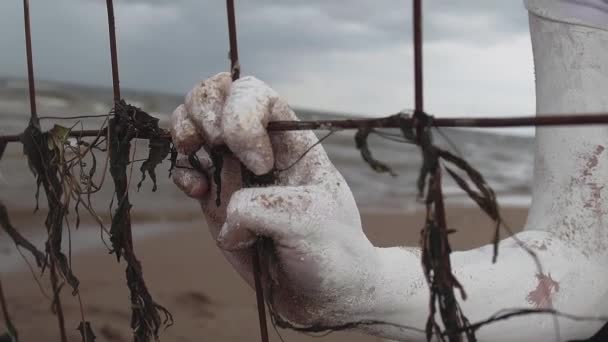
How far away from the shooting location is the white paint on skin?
30.0 inches

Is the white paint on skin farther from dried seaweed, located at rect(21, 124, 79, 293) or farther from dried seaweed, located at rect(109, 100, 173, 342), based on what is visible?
dried seaweed, located at rect(21, 124, 79, 293)

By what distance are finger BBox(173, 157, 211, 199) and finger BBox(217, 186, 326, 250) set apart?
111 millimetres

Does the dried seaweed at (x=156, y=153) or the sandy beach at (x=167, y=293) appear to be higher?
the dried seaweed at (x=156, y=153)

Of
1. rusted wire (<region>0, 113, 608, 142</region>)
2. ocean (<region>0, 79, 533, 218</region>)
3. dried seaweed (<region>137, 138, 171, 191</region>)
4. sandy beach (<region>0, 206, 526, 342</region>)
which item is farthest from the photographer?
ocean (<region>0, 79, 533, 218</region>)

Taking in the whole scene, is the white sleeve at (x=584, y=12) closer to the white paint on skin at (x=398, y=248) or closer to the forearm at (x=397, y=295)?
the white paint on skin at (x=398, y=248)

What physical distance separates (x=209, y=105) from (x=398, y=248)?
0.33m

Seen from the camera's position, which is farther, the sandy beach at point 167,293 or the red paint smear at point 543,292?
the sandy beach at point 167,293

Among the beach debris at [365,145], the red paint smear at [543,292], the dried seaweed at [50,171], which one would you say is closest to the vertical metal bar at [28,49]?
the dried seaweed at [50,171]

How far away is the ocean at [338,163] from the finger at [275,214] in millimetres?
436

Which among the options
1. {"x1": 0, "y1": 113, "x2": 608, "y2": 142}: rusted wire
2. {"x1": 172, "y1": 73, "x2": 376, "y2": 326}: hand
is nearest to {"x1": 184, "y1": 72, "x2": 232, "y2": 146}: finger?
{"x1": 172, "y1": 73, "x2": 376, "y2": 326}: hand

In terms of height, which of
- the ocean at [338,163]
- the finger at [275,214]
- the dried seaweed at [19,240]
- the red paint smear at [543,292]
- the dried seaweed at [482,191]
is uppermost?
the dried seaweed at [482,191]

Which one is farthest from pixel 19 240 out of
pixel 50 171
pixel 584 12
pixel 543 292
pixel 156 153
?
pixel 584 12

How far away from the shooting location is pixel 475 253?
3.23ft

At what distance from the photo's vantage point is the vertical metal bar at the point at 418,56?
0.64 m
